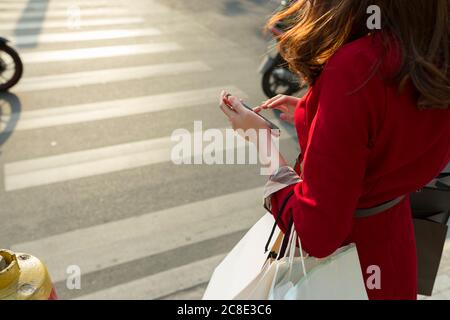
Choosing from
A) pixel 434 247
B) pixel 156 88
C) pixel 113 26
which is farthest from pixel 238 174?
pixel 113 26

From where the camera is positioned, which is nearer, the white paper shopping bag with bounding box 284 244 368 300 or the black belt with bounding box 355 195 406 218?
the white paper shopping bag with bounding box 284 244 368 300

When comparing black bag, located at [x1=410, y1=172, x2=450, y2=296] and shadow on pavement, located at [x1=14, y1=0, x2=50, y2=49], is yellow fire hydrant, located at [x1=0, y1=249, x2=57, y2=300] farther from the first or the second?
shadow on pavement, located at [x1=14, y1=0, x2=50, y2=49]

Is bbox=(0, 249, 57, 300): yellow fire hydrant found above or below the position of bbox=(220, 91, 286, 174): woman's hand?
below

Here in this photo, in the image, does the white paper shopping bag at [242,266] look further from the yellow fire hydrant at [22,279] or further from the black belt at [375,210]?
the yellow fire hydrant at [22,279]

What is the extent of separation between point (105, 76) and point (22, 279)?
532 cm

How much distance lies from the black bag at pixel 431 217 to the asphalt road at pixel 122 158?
6.41 feet

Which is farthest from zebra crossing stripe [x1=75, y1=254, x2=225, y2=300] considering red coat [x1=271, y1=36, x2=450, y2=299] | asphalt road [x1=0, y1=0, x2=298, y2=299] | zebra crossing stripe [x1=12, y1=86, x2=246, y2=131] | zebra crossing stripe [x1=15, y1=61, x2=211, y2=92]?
zebra crossing stripe [x1=15, y1=61, x2=211, y2=92]

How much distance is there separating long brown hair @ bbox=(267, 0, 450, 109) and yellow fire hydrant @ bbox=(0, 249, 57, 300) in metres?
1.11

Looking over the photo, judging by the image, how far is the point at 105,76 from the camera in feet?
21.7

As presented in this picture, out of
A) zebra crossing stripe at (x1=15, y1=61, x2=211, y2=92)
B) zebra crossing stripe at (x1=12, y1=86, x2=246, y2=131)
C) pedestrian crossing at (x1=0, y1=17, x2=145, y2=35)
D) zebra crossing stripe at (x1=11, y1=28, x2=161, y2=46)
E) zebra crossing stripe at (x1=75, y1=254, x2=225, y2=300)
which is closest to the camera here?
zebra crossing stripe at (x1=75, y1=254, x2=225, y2=300)

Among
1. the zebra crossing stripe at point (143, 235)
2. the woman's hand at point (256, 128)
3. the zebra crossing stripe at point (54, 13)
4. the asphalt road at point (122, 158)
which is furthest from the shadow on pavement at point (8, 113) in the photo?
the woman's hand at point (256, 128)

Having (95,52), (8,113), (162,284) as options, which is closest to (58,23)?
(95,52)

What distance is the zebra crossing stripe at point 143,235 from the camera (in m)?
3.69

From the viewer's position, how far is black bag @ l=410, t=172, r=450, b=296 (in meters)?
1.84
